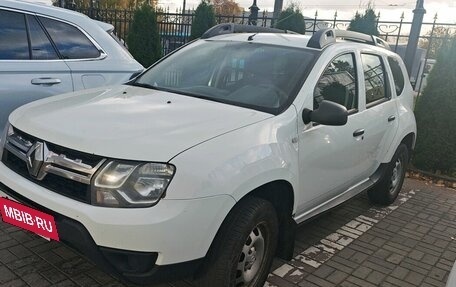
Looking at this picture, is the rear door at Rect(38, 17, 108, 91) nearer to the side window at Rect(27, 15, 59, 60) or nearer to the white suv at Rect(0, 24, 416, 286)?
the side window at Rect(27, 15, 59, 60)

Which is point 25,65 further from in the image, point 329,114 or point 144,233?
point 329,114

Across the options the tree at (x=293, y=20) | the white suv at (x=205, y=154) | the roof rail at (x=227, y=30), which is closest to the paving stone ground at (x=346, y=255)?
the white suv at (x=205, y=154)

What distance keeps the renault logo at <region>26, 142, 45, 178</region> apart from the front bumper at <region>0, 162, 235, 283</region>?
22 cm

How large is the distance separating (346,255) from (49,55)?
3.23 meters

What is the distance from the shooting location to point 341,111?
116 inches

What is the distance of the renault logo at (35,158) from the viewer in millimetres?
2467

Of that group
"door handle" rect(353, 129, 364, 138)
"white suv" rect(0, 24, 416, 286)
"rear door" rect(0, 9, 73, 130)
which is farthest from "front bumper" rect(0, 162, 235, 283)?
"rear door" rect(0, 9, 73, 130)

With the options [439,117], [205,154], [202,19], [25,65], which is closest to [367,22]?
[439,117]

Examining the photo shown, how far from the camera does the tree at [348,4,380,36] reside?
8.33 m

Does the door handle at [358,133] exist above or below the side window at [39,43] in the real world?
below

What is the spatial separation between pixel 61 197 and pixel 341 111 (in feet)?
5.96

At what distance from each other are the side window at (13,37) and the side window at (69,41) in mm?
216

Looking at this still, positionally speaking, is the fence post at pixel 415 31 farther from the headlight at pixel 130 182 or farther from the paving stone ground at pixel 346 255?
the headlight at pixel 130 182

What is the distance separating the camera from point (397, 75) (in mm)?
4777
